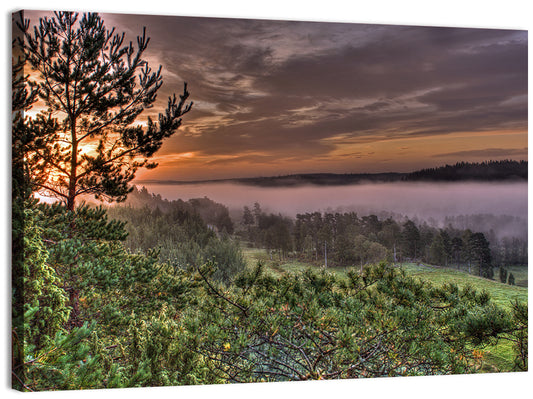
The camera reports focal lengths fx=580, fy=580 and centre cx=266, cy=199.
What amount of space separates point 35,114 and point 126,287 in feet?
4.45

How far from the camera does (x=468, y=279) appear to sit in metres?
4.70

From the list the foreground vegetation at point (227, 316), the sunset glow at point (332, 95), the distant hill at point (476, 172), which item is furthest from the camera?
the distant hill at point (476, 172)

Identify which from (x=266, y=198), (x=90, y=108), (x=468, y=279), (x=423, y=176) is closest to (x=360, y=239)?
(x=423, y=176)

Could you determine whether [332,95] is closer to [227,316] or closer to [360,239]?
[360,239]

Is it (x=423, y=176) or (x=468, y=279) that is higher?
(x=423, y=176)

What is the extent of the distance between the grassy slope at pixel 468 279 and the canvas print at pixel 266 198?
0.5 inches

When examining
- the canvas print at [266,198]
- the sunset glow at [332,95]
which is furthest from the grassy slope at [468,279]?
the sunset glow at [332,95]

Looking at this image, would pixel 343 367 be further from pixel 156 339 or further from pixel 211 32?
pixel 211 32

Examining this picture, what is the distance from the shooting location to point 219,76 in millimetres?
4316

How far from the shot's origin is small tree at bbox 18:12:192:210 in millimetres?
3957

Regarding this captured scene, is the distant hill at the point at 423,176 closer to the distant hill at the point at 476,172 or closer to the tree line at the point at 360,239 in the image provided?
the distant hill at the point at 476,172

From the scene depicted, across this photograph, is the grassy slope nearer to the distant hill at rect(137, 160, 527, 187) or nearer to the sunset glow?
the distant hill at rect(137, 160, 527, 187)

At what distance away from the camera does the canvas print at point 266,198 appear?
3.98 meters

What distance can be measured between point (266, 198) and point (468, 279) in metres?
1.78
